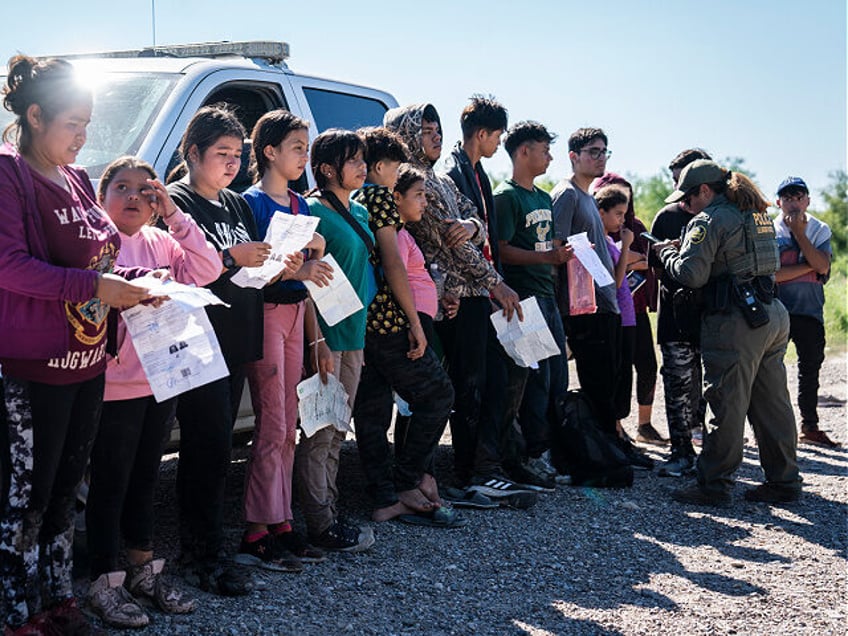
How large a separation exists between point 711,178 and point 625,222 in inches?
60.3

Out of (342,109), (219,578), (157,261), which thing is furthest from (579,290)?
(157,261)

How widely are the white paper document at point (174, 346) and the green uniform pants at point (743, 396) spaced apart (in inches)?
154

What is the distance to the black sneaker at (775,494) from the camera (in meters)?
6.91

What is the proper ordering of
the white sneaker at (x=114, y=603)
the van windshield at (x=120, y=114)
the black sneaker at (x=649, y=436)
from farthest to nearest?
the black sneaker at (x=649, y=436) < the van windshield at (x=120, y=114) < the white sneaker at (x=114, y=603)

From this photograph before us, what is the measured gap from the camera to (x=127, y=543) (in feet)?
13.9

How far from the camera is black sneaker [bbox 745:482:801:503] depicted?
6.91 meters

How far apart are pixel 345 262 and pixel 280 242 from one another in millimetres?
762

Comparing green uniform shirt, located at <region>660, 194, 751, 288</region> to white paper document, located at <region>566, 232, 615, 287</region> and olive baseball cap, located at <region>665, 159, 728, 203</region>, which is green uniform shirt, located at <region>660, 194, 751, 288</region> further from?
white paper document, located at <region>566, 232, 615, 287</region>

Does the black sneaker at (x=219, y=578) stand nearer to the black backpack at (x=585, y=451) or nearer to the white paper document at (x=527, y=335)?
the white paper document at (x=527, y=335)

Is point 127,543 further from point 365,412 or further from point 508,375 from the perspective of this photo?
point 508,375

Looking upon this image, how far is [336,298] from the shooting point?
16.3ft

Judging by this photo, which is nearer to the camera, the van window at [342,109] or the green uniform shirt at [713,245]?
the van window at [342,109]

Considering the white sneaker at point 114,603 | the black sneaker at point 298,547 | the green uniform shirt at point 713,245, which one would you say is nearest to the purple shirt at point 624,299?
the green uniform shirt at point 713,245

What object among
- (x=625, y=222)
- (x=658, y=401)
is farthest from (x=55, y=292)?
(x=658, y=401)
